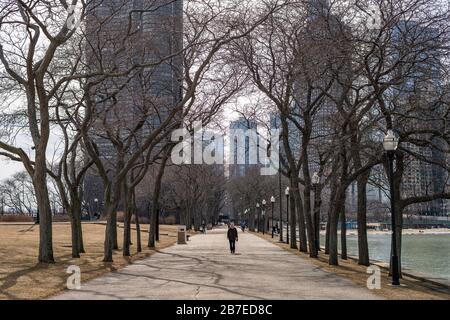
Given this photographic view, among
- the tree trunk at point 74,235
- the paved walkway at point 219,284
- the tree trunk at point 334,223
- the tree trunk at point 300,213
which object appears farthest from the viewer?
the tree trunk at point 300,213

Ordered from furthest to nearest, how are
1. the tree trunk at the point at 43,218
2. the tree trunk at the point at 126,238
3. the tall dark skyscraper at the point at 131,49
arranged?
the tree trunk at the point at 126,238 → the tall dark skyscraper at the point at 131,49 → the tree trunk at the point at 43,218

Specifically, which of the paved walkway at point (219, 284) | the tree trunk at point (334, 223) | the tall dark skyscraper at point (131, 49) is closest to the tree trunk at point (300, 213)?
the tree trunk at point (334, 223)

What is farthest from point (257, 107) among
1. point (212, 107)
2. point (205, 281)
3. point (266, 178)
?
point (266, 178)

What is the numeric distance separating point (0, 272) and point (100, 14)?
1141cm

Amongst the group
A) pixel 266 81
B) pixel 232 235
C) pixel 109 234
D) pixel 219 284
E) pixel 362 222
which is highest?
pixel 266 81

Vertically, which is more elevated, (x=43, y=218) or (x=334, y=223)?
(x=43, y=218)

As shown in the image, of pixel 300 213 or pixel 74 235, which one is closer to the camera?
pixel 74 235

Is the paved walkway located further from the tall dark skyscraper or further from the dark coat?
the dark coat

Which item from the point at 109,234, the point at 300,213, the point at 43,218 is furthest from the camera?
the point at 300,213

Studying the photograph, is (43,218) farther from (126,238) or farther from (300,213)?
(300,213)

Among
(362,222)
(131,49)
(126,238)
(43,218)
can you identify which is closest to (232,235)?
(126,238)

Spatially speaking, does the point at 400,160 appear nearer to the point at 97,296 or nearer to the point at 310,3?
the point at 310,3

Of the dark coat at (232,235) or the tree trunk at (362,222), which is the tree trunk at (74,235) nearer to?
the dark coat at (232,235)

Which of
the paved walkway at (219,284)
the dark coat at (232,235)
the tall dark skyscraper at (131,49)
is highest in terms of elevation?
the tall dark skyscraper at (131,49)
